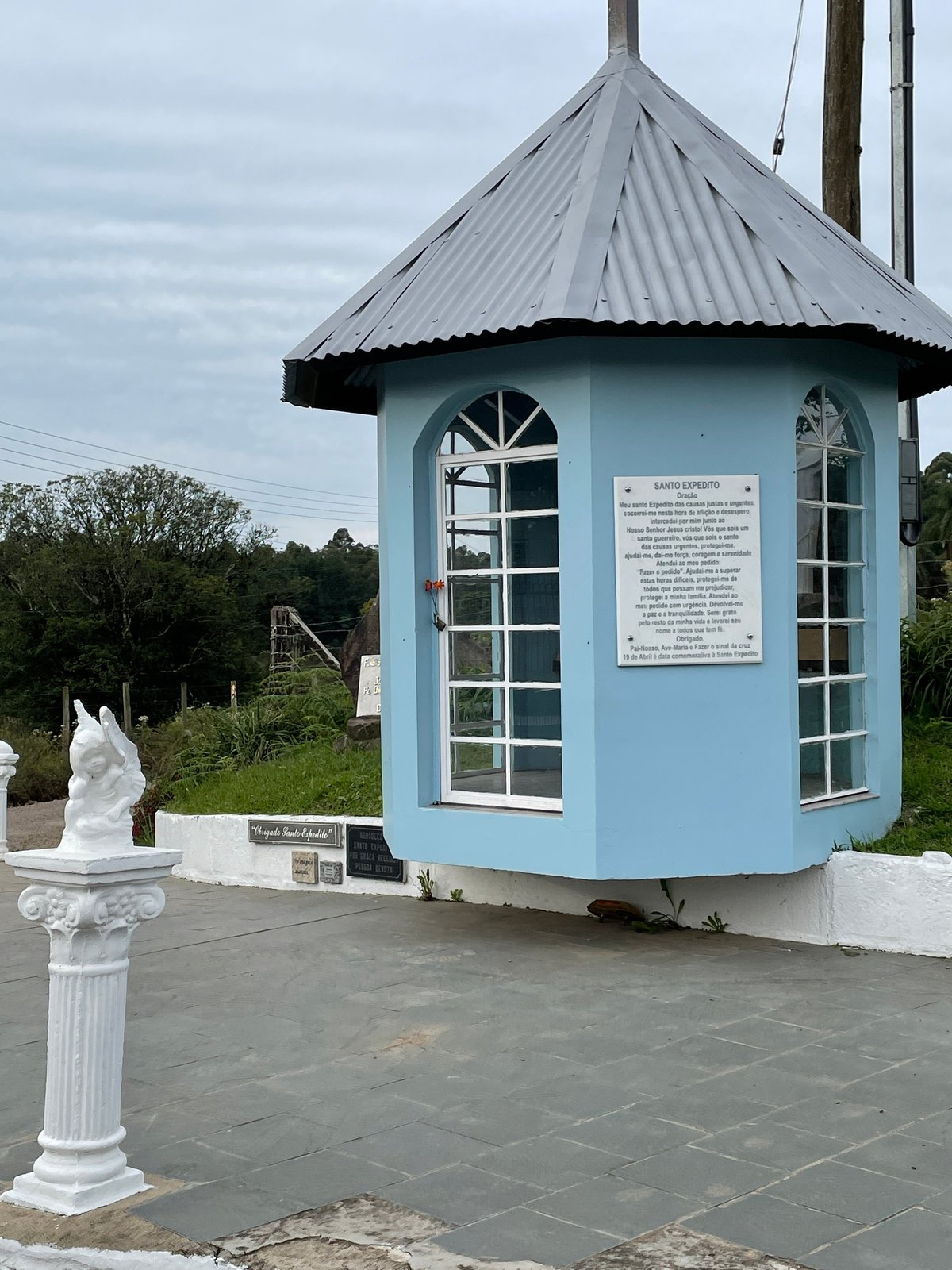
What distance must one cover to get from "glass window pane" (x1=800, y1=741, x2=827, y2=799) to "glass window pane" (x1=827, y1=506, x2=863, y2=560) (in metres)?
1.24

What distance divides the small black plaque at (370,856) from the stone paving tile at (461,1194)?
213 inches

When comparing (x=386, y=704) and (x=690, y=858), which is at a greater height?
(x=386, y=704)

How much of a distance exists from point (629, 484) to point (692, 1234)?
14.9 feet

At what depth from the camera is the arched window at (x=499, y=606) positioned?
336 inches

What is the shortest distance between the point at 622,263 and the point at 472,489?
67.3 inches

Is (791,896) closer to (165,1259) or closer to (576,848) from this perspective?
(576,848)

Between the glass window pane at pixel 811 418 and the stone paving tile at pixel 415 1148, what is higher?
the glass window pane at pixel 811 418

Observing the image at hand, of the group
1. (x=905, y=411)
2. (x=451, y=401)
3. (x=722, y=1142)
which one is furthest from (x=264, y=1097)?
(x=905, y=411)

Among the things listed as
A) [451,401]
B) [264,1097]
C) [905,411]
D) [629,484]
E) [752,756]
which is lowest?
[264,1097]

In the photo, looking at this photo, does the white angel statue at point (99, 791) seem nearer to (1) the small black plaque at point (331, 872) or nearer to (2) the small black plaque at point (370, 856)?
(2) the small black plaque at point (370, 856)

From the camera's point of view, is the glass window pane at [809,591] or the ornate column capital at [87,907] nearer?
the ornate column capital at [87,907]

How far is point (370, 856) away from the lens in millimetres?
10297

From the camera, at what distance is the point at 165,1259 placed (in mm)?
4043

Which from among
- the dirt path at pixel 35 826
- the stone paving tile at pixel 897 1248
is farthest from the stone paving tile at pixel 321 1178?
the dirt path at pixel 35 826
